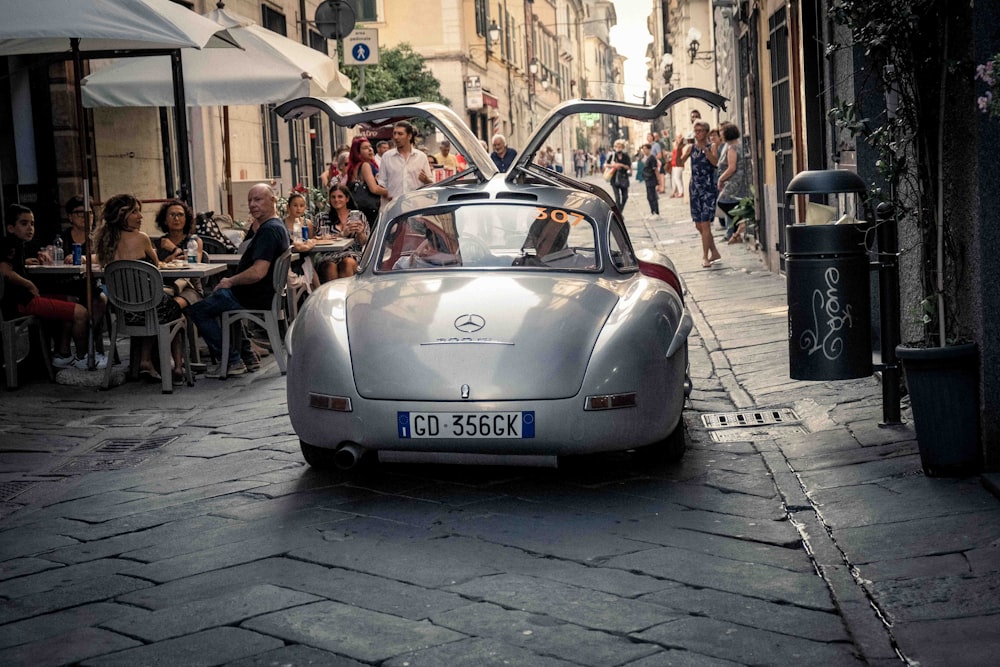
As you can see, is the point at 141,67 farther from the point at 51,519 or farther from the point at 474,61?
the point at 474,61

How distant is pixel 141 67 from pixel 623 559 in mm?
9793

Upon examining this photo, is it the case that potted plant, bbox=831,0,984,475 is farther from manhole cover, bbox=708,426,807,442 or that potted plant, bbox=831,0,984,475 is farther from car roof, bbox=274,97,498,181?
car roof, bbox=274,97,498,181

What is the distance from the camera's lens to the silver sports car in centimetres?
547

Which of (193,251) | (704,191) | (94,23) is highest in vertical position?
(94,23)

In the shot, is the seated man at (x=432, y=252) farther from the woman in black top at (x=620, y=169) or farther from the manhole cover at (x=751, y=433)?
the woman in black top at (x=620, y=169)

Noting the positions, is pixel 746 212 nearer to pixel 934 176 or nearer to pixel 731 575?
pixel 934 176

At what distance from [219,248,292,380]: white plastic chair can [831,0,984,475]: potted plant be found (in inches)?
181

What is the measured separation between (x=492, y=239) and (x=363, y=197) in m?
7.28

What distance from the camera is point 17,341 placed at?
924 cm

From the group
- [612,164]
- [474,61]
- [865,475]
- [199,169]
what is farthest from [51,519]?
[474,61]

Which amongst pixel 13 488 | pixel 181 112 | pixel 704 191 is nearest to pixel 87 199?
pixel 181 112

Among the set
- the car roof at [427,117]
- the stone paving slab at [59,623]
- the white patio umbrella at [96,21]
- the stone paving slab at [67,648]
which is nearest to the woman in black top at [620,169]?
the white patio umbrella at [96,21]

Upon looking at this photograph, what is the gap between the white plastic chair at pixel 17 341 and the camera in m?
9.09

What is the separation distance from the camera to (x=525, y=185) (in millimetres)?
7090
